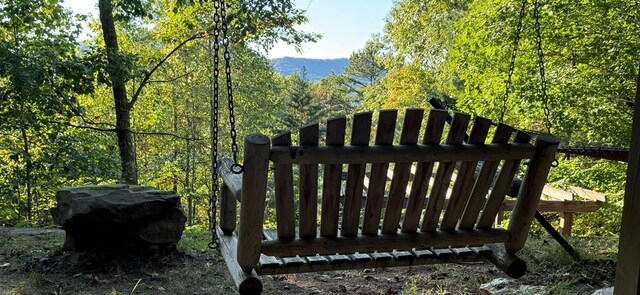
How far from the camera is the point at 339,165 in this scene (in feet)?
7.73

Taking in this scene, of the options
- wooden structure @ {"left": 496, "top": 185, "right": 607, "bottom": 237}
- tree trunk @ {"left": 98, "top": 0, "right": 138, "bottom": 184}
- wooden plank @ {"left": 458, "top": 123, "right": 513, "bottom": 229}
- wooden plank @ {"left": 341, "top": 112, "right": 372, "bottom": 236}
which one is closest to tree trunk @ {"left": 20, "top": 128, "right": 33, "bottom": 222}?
tree trunk @ {"left": 98, "top": 0, "right": 138, "bottom": 184}

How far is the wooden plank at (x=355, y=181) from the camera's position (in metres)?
2.33

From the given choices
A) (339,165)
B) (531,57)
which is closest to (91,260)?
(339,165)

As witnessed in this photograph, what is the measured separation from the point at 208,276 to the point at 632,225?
3.72m

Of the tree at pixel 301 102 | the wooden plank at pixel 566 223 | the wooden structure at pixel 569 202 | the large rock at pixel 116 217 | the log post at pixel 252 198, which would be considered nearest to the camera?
the log post at pixel 252 198

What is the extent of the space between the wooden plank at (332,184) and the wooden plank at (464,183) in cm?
75

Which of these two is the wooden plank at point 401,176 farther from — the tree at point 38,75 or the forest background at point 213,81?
the tree at point 38,75

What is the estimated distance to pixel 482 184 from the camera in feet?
8.98

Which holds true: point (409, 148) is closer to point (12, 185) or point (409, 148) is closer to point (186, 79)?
point (12, 185)

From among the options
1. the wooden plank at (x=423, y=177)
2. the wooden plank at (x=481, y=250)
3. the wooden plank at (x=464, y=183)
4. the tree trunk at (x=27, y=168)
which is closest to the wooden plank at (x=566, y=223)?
the wooden plank at (x=481, y=250)

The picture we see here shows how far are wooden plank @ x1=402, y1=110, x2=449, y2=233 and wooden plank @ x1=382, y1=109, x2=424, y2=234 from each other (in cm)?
7

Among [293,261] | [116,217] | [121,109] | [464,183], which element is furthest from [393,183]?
[121,109]

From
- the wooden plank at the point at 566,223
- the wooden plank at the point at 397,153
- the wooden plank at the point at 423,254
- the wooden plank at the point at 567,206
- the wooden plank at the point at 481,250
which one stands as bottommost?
the wooden plank at the point at 566,223

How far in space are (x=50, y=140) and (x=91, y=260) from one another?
111 inches
